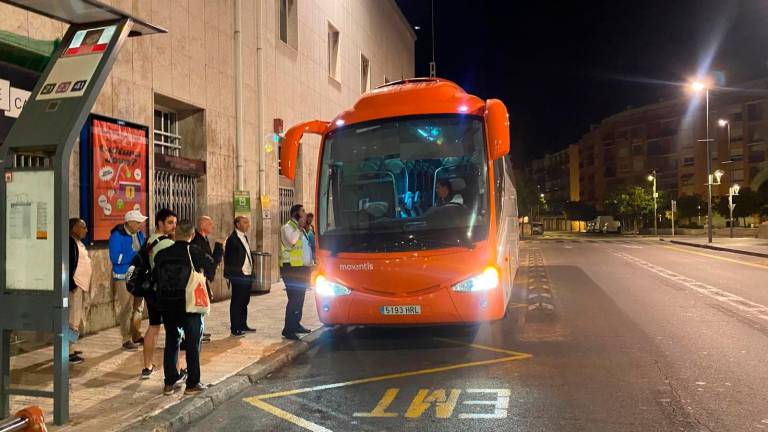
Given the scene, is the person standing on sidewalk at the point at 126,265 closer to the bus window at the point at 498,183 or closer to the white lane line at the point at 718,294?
the bus window at the point at 498,183

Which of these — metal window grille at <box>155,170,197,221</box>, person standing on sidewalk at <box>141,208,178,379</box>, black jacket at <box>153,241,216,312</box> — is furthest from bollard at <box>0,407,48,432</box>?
metal window grille at <box>155,170,197,221</box>

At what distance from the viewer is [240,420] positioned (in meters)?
5.36

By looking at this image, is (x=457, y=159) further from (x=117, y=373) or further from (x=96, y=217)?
(x=96, y=217)

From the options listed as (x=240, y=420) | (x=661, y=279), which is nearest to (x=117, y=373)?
(x=240, y=420)

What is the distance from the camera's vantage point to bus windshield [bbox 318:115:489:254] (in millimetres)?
7852

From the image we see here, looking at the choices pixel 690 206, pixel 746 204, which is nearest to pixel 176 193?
pixel 746 204

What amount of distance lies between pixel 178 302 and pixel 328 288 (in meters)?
2.60

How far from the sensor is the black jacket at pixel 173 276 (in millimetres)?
5707

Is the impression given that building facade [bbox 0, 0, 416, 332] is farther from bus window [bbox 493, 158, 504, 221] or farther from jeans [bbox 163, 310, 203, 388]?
bus window [bbox 493, 158, 504, 221]

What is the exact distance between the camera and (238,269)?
872 cm

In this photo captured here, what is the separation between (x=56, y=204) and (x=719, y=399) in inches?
229

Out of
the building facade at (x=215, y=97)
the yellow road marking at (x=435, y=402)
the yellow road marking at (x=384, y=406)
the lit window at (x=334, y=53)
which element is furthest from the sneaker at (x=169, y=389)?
the lit window at (x=334, y=53)

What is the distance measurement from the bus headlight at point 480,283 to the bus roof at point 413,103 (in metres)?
2.16

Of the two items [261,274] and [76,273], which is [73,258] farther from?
[261,274]
